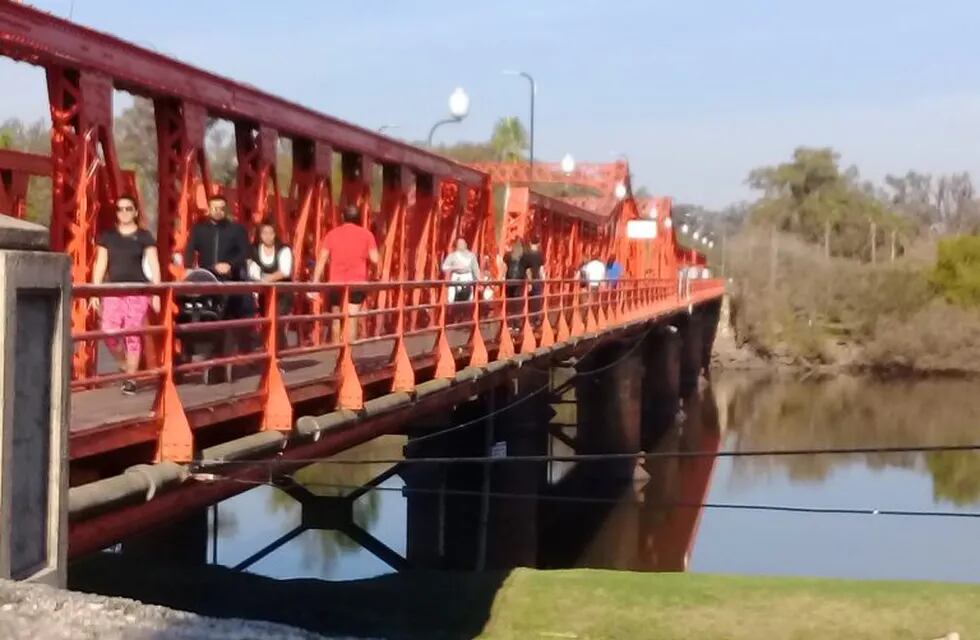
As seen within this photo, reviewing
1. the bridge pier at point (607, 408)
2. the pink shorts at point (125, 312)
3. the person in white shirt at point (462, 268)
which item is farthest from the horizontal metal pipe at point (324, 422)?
the bridge pier at point (607, 408)

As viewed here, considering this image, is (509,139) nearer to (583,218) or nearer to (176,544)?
(583,218)

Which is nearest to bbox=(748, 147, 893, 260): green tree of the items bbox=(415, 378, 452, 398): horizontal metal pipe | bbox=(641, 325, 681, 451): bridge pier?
bbox=(641, 325, 681, 451): bridge pier

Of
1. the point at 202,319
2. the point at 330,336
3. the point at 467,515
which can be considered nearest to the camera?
the point at 202,319

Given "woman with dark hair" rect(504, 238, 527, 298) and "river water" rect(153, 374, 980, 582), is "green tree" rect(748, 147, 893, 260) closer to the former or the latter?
"river water" rect(153, 374, 980, 582)

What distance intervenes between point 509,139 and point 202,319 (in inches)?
3644

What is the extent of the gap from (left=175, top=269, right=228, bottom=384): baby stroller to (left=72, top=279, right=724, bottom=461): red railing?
1.9 inches

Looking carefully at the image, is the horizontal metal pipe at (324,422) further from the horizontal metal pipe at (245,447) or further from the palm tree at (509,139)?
the palm tree at (509,139)

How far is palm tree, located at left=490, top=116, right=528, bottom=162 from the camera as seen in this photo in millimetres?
100688

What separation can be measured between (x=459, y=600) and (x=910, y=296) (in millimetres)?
66063

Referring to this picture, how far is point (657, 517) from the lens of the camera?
3462 cm

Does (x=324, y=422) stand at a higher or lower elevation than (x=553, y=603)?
higher

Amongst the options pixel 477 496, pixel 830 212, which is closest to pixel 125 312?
pixel 477 496

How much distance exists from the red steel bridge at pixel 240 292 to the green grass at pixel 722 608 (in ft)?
9.81

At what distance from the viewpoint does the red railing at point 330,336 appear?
27.5 ft
